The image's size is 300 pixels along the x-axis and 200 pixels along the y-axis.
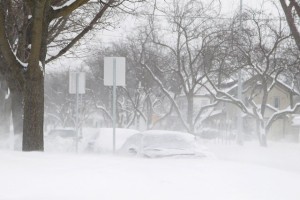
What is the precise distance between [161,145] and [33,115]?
5.04 m

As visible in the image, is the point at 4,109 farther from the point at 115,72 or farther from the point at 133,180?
the point at 133,180

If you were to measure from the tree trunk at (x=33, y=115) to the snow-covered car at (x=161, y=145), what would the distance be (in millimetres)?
4379

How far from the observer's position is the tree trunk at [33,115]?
33.3 feet

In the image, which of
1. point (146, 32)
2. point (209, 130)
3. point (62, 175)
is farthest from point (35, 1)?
point (209, 130)

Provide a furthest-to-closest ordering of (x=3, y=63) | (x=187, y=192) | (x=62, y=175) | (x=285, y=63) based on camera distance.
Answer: (x=285, y=63) → (x=3, y=63) → (x=62, y=175) → (x=187, y=192)

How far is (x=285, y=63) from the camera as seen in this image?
1124 inches

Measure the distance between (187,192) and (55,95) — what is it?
59041mm

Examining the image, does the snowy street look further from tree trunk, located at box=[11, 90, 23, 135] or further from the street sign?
the street sign

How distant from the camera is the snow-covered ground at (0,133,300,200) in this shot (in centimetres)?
534

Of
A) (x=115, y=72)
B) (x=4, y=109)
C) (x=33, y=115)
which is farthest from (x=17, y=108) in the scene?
(x=4, y=109)

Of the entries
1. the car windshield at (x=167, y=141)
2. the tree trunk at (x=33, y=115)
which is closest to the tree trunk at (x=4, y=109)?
the car windshield at (x=167, y=141)

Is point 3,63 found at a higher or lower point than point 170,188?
higher

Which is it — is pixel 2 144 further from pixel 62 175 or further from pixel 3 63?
pixel 62 175

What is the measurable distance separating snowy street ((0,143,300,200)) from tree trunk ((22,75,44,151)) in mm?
2139
